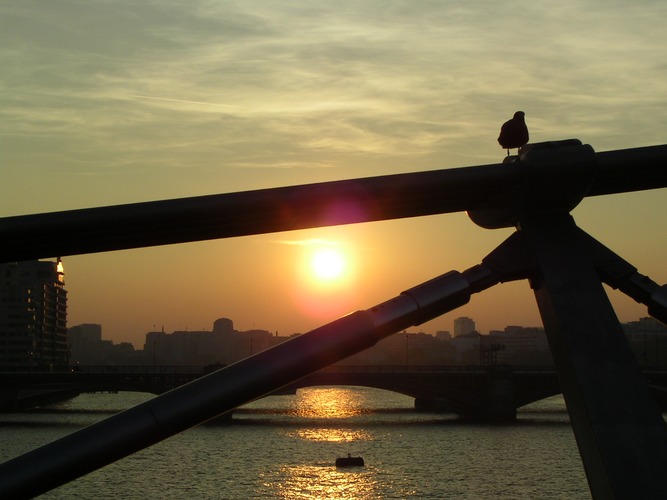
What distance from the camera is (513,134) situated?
30.9 ft

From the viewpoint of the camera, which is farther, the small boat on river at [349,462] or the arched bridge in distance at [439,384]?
the arched bridge in distance at [439,384]

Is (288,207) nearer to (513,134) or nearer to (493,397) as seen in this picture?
(513,134)

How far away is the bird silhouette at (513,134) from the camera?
9.41m

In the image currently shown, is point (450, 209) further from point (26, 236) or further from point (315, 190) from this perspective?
point (26, 236)

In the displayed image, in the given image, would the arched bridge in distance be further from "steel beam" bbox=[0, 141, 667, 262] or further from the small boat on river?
"steel beam" bbox=[0, 141, 667, 262]

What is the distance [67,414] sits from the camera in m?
104

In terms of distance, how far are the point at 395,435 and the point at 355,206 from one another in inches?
2834

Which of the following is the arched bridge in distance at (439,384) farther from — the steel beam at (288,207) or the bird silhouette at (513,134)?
the steel beam at (288,207)

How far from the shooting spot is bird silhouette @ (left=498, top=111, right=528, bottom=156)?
9.41m

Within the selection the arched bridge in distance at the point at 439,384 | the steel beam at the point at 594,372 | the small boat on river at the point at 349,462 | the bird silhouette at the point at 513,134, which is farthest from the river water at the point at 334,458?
the steel beam at the point at 594,372

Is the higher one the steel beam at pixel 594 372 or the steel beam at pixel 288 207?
the steel beam at pixel 288 207

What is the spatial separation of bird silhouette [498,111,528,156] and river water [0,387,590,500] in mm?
40793

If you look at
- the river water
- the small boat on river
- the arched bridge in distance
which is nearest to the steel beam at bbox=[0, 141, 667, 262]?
the river water

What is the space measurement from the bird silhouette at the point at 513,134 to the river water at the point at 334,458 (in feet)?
134
